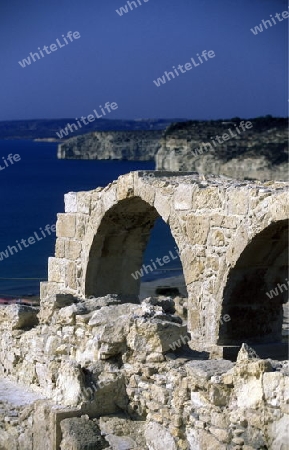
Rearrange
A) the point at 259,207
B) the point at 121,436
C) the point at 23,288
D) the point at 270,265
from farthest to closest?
the point at 23,288 → the point at 270,265 → the point at 259,207 → the point at 121,436

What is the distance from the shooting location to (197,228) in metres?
10.0

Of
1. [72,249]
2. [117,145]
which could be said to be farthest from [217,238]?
[117,145]

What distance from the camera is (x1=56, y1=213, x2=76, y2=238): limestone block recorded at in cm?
1231

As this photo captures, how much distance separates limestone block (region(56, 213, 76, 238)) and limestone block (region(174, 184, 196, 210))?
239 centimetres

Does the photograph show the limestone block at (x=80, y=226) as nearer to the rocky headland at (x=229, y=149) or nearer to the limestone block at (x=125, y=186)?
the limestone block at (x=125, y=186)

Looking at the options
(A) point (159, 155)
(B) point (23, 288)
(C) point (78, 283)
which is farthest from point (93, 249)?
(A) point (159, 155)

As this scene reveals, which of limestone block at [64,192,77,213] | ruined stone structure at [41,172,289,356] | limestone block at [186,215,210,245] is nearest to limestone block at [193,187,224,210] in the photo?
ruined stone structure at [41,172,289,356]

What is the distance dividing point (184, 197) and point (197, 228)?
0.38m

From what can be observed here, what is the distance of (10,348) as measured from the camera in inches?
300

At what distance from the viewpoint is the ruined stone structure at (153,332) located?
17.7ft

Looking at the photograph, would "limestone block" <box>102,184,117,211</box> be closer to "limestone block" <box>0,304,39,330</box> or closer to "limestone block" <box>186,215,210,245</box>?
"limestone block" <box>186,215,210,245</box>

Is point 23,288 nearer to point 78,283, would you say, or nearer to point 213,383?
point 78,283

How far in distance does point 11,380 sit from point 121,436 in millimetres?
1792

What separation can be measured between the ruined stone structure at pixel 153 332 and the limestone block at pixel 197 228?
0.01 metres
